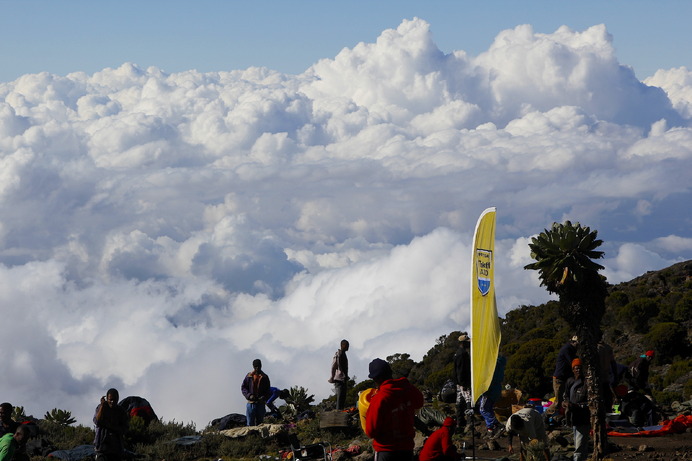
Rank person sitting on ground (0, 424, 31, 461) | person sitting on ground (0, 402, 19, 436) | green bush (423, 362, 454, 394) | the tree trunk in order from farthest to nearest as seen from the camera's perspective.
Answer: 1. green bush (423, 362, 454, 394)
2. the tree trunk
3. person sitting on ground (0, 402, 19, 436)
4. person sitting on ground (0, 424, 31, 461)

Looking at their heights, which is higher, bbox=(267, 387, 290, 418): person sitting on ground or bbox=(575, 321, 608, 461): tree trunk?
bbox=(267, 387, 290, 418): person sitting on ground

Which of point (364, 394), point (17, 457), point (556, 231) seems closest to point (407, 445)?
point (364, 394)

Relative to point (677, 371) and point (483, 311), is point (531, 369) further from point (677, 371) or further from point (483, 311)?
point (483, 311)

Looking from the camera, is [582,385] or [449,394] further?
[449,394]

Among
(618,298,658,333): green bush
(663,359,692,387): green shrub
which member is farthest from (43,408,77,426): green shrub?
(618,298,658,333): green bush

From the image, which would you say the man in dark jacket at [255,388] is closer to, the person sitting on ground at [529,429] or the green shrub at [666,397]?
the person sitting on ground at [529,429]

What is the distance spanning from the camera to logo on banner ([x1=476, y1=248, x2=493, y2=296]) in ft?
33.9

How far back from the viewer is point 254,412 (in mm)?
17547

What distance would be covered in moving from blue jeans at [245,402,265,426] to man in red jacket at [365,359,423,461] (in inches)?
361

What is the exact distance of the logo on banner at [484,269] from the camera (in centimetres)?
1034

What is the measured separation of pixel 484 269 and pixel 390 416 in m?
2.72

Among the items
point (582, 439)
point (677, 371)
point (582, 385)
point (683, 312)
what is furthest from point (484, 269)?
point (683, 312)

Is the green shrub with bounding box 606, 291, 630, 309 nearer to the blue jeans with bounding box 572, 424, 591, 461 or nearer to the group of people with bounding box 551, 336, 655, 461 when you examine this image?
the group of people with bounding box 551, 336, 655, 461

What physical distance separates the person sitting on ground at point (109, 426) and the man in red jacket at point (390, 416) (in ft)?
14.7
